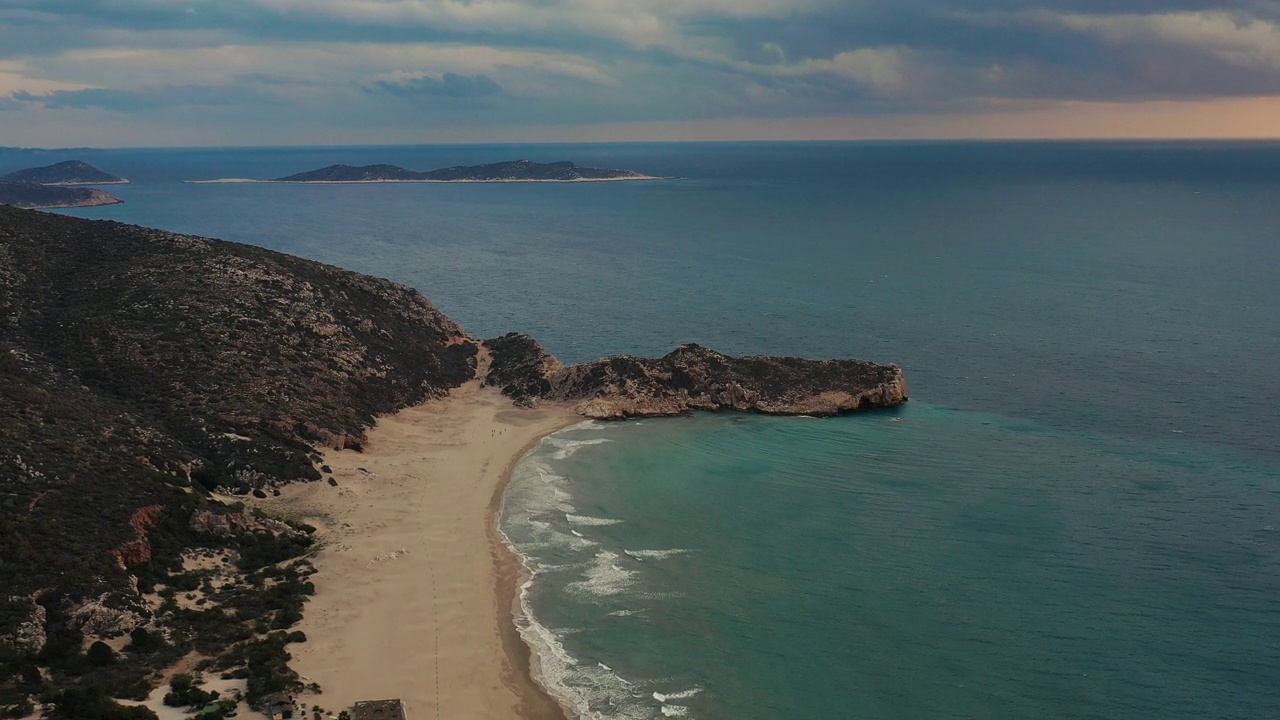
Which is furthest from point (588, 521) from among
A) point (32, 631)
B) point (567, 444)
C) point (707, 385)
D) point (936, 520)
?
point (32, 631)

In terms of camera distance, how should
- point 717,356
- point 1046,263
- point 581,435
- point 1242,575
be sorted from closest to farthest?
1. point 1242,575
2. point 581,435
3. point 717,356
4. point 1046,263

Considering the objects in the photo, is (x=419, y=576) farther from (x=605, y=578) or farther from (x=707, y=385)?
(x=707, y=385)

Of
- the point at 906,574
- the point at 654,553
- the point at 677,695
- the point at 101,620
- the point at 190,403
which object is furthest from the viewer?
the point at 190,403

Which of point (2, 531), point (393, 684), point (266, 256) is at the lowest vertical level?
point (393, 684)

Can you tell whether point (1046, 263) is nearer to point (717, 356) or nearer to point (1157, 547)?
point (717, 356)

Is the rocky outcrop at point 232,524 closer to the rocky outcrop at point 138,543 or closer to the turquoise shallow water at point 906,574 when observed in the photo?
the rocky outcrop at point 138,543

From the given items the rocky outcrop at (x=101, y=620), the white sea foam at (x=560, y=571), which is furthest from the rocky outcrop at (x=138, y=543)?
the white sea foam at (x=560, y=571)

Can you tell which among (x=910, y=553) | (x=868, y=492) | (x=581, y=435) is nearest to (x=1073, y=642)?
(x=910, y=553)
